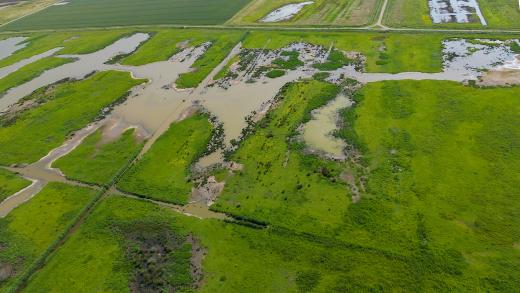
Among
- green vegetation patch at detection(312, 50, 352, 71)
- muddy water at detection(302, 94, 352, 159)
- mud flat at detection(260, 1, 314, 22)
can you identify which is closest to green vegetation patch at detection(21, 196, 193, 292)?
muddy water at detection(302, 94, 352, 159)

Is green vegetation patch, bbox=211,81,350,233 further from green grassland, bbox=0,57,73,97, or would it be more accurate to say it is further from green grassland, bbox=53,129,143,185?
green grassland, bbox=0,57,73,97

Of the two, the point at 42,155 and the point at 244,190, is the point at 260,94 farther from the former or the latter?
the point at 42,155

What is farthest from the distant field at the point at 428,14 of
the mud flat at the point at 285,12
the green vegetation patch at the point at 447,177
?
the green vegetation patch at the point at 447,177

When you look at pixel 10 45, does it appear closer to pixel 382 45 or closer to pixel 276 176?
pixel 276 176

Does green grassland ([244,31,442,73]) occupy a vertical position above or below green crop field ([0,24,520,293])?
above

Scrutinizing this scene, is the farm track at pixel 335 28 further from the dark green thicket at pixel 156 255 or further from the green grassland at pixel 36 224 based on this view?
the dark green thicket at pixel 156 255

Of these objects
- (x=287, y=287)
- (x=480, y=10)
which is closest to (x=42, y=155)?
(x=287, y=287)
